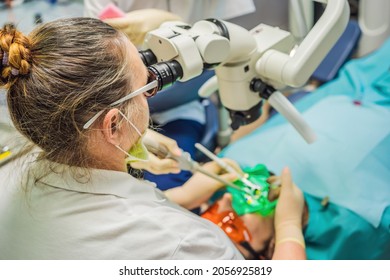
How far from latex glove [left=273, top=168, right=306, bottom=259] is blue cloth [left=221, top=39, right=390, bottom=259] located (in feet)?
0.36

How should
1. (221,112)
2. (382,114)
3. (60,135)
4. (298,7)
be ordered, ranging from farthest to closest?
(221,112) → (382,114) → (298,7) → (60,135)

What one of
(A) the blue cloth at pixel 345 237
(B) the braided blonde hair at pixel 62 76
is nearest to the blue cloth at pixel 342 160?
(A) the blue cloth at pixel 345 237

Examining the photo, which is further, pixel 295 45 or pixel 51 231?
pixel 295 45

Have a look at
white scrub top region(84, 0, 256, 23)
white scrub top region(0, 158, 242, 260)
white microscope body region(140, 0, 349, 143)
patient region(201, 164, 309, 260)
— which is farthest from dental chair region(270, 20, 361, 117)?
white scrub top region(0, 158, 242, 260)

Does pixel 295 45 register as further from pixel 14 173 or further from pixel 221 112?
pixel 221 112

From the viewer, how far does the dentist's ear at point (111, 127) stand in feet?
2.54

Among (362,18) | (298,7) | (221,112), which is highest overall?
(298,7)

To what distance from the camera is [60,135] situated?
0.79 meters

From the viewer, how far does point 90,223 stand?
796 mm

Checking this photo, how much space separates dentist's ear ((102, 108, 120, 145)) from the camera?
0.78m

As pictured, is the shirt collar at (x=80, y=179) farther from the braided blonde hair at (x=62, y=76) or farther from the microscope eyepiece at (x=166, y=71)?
the microscope eyepiece at (x=166, y=71)

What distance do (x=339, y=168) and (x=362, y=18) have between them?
957 millimetres

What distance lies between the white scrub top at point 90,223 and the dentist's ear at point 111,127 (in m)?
0.08
